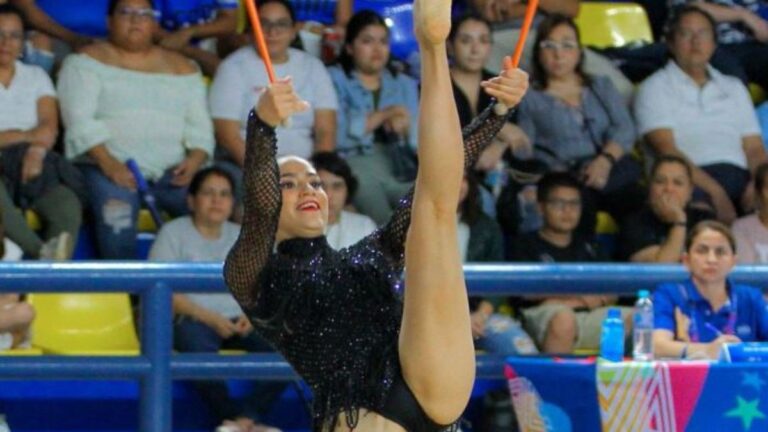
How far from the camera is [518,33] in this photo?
6.73 m

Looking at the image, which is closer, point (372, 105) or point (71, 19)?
point (372, 105)

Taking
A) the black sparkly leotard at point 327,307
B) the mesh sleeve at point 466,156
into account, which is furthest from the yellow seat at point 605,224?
the black sparkly leotard at point 327,307

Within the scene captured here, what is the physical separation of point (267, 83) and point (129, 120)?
56cm

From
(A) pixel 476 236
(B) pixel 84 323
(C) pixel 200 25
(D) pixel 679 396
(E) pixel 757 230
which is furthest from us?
(C) pixel 200 25

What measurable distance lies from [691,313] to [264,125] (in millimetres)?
1804

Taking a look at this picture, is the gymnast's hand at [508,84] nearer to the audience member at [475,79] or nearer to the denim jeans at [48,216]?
the denim jeans at [48,216]

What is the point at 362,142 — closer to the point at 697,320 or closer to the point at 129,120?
the point at 129,120

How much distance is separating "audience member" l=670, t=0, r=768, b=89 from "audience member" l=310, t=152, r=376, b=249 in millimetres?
2173

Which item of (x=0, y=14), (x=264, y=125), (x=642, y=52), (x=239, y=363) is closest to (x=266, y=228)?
(x=264, y=125)

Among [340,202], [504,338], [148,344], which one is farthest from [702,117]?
[148,344]

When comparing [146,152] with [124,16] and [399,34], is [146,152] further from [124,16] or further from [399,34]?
[399,34]

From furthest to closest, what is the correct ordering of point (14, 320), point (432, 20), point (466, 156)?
1. point (14, 320)
2. point (466, 156)
3. point (432, 20)

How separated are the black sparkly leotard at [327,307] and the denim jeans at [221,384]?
1.43m

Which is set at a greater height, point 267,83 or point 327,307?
point 267,83
